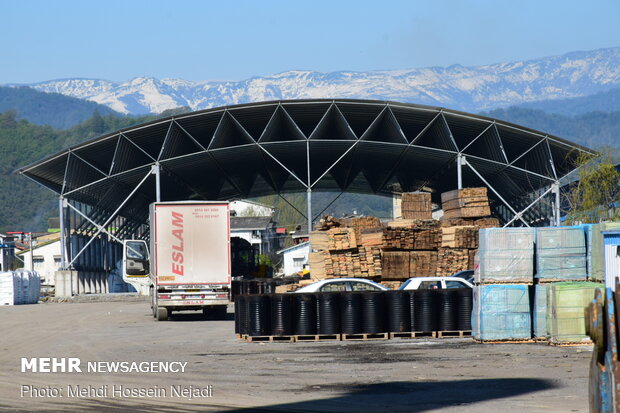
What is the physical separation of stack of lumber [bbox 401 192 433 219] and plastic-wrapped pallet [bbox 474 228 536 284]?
21.9m

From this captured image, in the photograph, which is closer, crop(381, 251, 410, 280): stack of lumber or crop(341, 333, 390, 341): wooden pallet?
crop(341, 333, 390, 341): wooden pallet

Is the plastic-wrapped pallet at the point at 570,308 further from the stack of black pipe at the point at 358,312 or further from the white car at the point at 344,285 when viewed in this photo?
the white car at the point at 344,285

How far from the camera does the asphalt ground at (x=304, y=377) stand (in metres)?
11.9

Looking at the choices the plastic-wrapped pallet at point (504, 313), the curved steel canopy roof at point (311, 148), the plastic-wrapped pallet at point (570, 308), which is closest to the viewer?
the plastic-wrapped pallet at point (570, 308)

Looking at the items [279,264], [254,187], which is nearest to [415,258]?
[254,187]

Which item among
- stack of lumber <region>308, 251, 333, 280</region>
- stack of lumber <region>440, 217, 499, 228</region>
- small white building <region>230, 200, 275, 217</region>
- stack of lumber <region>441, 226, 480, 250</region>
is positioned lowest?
stack of lumber <region>308, 251, 333, 280</region>

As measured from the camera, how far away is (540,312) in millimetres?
20234

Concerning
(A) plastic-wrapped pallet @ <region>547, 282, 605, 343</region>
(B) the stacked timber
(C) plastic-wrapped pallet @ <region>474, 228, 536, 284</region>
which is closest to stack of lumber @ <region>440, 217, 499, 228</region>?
(B) the stacked timber

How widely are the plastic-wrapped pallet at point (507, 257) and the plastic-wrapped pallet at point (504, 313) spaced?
213 millimetres

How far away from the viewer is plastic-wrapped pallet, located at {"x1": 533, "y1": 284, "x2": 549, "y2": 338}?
20172 millimetres

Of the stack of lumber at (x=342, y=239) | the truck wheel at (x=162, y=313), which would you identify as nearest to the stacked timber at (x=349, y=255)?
the stack of lumber at (x=342, y=239)

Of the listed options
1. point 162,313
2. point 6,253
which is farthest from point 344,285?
point 6,253

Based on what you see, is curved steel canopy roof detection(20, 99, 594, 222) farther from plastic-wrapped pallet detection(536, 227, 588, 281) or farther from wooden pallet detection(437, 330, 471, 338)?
plastic-wrapped pallet detection(536, 227, 588, 281)

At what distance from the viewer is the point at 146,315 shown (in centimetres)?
3684
